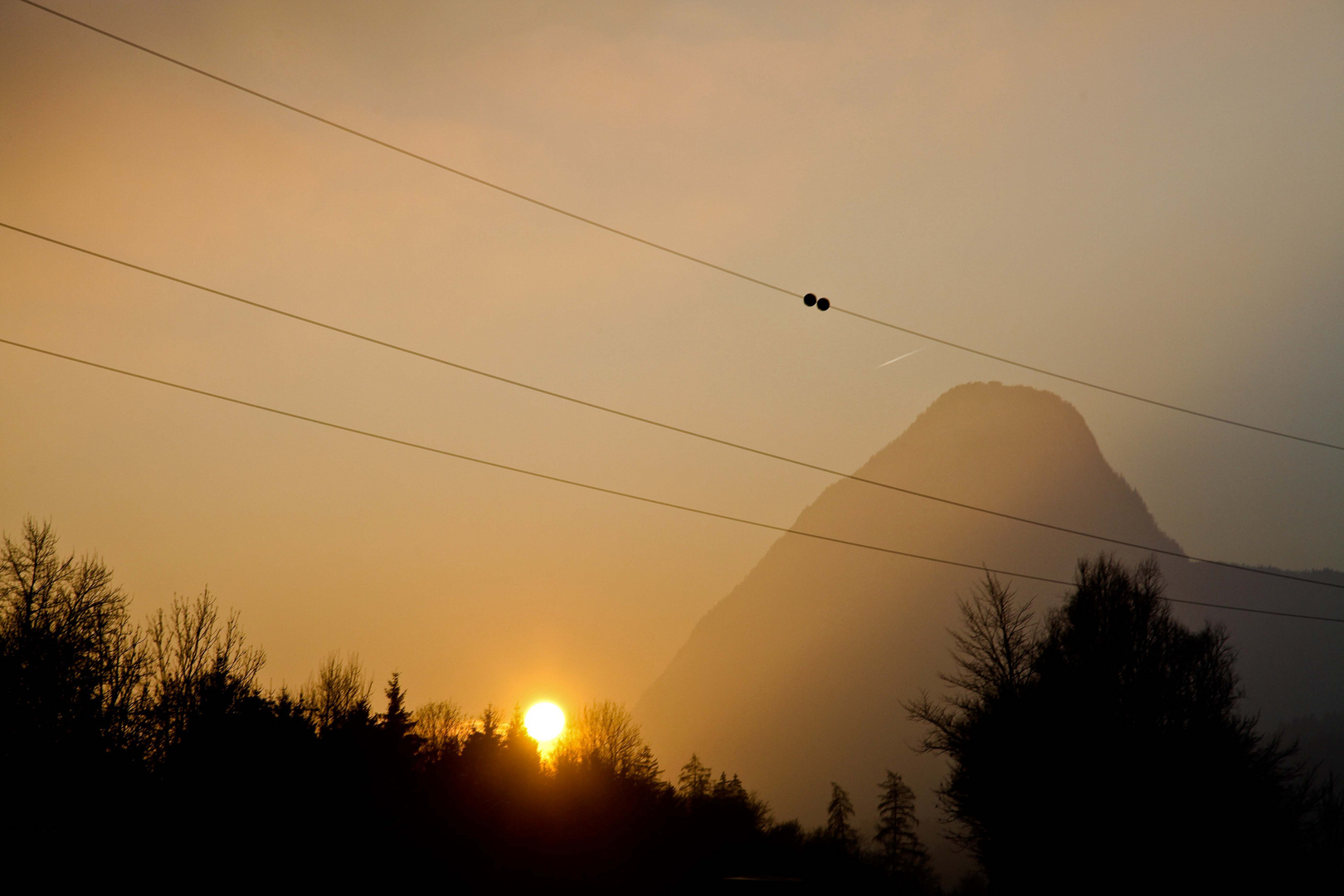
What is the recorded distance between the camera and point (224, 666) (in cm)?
4875

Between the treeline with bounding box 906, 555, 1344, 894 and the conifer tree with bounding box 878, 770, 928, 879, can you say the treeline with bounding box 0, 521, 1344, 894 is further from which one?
the conifer tree with bounding box 878, 770, 928, 879

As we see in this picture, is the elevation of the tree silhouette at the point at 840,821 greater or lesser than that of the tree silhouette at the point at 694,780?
lesser

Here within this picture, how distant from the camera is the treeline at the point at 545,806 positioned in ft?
121

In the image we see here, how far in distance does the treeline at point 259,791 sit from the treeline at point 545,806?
0.39 feet

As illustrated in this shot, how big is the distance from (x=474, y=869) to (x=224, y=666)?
16.7 metres

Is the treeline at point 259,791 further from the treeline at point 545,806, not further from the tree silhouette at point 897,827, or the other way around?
the tree silhouette at point 897,827

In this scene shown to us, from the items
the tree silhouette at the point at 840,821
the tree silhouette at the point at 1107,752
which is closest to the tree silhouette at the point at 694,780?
the tree silhouette at the point at 840,821

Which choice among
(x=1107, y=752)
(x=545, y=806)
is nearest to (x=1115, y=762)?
(x=1107, y=752)

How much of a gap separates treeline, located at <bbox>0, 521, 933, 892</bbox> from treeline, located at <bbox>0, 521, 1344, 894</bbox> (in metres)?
0.12

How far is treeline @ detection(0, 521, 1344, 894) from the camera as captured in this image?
121ft

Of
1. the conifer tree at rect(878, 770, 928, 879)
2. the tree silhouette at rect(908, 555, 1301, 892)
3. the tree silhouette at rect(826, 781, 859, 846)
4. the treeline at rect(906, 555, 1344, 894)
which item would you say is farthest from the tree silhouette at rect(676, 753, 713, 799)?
the treeline at rect(906, 555, 1344, 894)

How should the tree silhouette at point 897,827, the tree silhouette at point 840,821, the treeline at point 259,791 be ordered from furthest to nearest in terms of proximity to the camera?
the tree silhouette at point 840,821, the tree silhouette at point 897,827, the treeline at point 259,791

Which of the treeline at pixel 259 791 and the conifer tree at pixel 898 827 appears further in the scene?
the conifer tree at pixel 898 827

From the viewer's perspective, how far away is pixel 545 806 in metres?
57.5
